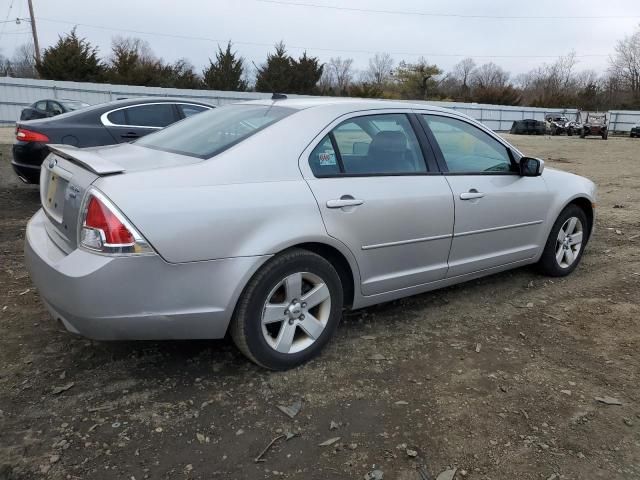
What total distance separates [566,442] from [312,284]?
1521 mm

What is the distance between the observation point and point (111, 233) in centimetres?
248

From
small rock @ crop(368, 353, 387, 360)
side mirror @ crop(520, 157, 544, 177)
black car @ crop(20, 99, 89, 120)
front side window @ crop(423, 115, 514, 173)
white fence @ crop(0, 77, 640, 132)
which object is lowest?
small rock @ crop(368, 353, 387, 360)

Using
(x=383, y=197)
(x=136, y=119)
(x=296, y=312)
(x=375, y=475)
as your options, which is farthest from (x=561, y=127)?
(x=375, y=475)

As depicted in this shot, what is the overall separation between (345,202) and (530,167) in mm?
1882

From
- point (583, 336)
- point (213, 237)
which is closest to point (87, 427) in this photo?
point (213, 237)

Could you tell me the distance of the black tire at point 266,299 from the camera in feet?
9.27

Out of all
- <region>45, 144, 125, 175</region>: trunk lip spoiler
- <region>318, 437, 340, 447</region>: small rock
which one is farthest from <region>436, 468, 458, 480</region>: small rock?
<region>45, 144, 125, 175</region>: trunk lip spoiler

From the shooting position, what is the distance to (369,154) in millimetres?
3453

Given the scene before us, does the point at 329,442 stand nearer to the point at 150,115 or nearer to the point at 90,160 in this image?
the point at 90,160

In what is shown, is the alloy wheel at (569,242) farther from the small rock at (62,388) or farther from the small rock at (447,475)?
the small rock at (62,388)

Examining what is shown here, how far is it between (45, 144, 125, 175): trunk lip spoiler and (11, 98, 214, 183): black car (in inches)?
158

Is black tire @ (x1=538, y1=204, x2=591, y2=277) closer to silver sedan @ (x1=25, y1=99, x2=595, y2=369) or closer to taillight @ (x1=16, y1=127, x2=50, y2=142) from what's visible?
silver sedan @ (x1=25, y1=99, x2=595, y2=369)

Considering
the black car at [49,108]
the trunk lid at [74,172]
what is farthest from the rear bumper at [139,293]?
the black car at [49,108]

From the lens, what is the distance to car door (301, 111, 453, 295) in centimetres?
313
